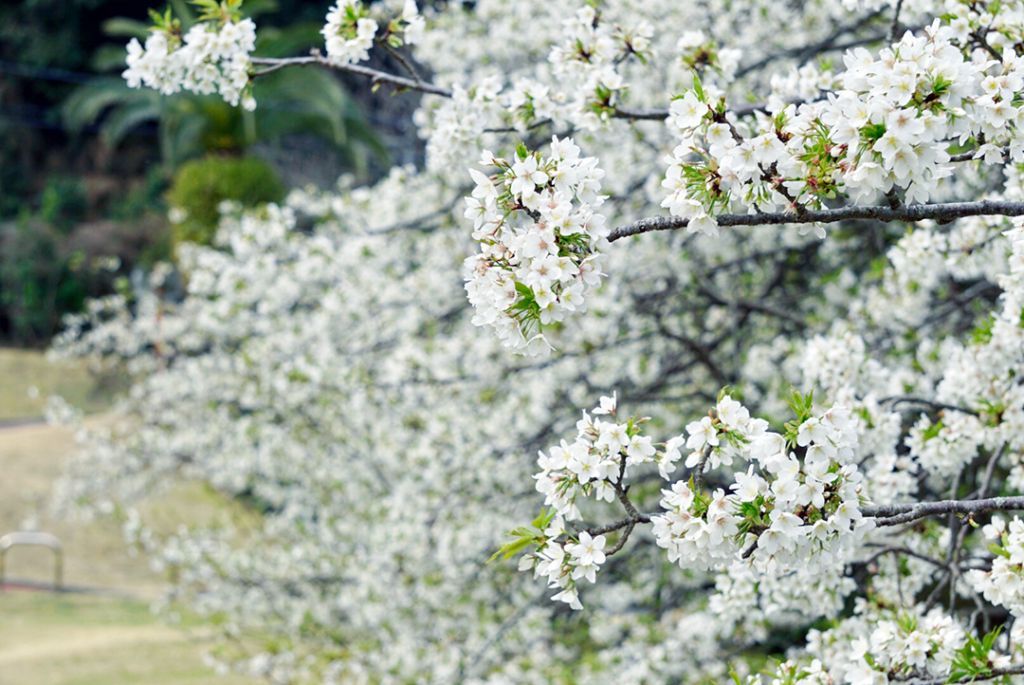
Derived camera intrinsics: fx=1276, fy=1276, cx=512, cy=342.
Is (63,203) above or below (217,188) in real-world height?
above

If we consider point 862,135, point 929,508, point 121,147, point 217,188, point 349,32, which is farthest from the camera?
point 121,147

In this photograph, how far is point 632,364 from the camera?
5598 mm

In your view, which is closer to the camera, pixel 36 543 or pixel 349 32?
pixel 349 32

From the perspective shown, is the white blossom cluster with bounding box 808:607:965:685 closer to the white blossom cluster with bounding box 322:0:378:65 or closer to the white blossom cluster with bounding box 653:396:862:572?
the white blossom cluster with bounding box 653:396:862:572

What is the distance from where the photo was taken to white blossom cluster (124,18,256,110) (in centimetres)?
315

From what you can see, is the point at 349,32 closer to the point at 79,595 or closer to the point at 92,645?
the point at 92,645

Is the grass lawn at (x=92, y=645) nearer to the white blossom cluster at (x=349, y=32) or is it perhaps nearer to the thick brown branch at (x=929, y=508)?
the white blossom cluster at (x=349, y=32)

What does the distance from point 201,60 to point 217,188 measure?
11.4m

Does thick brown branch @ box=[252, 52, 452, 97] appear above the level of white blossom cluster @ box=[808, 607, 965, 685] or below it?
above

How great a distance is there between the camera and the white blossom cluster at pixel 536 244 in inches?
73.0

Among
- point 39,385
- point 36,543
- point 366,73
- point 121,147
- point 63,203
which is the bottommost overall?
point 366,73

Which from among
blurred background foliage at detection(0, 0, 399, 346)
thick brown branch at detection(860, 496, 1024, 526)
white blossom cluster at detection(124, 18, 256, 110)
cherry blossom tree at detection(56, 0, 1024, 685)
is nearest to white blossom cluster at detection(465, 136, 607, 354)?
cherry blossom tree at detection(56, 0, 1024, 685)

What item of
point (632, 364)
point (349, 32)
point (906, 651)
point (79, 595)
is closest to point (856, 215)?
point (906, 651)

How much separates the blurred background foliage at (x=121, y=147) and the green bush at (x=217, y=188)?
2 centimetres
